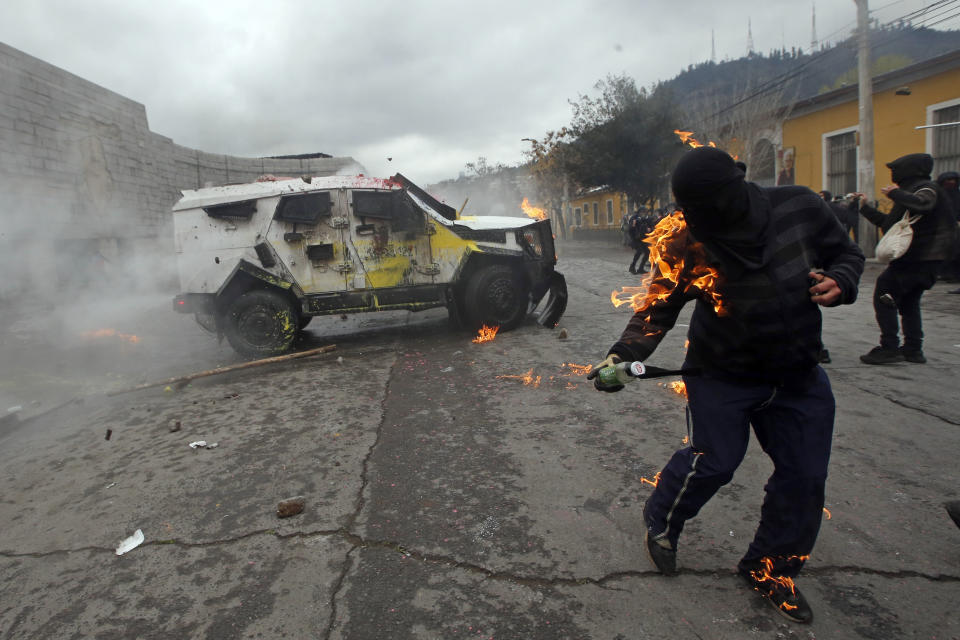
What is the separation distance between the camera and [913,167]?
4617 millimetres

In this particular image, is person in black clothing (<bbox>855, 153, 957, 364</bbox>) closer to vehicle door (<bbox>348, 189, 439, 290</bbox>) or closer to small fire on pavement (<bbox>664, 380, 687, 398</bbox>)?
small fire on pavement (<bbox>664, 380, 687, 398</bbox>)

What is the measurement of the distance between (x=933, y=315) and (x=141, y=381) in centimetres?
989

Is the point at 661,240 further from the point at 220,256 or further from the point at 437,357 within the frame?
the point at 220,256

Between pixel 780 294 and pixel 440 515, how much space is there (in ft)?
6.27

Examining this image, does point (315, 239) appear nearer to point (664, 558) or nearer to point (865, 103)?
point (664, 558)

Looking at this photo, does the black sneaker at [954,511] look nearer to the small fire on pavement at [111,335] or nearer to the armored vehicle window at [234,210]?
the armored vehicle window at [234,210]

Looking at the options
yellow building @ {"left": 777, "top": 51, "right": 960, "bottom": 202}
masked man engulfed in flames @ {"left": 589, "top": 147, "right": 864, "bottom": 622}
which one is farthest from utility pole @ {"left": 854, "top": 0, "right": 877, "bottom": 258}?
masked man engulfed in flames @ {"left": 589, "top": 147, "right": 864, "bottom": 622}

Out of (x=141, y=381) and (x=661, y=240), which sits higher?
(x=661, y=240)

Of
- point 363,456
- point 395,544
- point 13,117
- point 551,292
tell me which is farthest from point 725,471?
point 13,117

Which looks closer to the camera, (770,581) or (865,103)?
(770,581)

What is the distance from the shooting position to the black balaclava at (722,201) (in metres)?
1.89

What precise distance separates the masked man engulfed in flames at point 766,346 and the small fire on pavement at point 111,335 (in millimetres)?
8488

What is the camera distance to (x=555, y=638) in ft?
6.28

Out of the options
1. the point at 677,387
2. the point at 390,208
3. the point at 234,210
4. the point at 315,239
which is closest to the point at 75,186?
the point at 234,210
